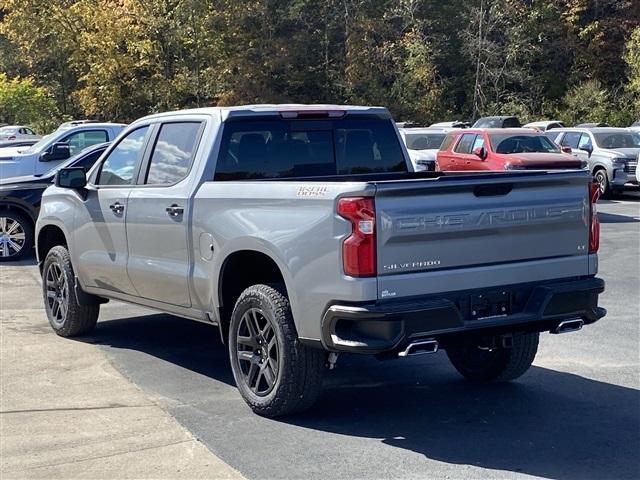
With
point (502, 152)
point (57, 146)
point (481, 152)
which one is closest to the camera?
point (57, 146)

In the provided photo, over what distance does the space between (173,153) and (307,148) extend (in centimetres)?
104

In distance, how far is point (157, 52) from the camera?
1781 inches

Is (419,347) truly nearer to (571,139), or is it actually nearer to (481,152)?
(481,152)

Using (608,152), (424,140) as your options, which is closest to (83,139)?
(424,140)

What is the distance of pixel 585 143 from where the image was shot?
2497 centimetres

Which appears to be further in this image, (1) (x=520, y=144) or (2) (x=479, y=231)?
(1) (x=520, y=144)

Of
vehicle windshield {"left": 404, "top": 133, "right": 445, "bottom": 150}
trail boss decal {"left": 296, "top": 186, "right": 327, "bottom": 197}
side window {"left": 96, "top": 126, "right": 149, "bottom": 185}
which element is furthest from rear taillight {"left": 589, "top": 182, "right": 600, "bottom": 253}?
vehicle windshield {"left": 404, "top": 133, "right": 445, "bottom": 150}

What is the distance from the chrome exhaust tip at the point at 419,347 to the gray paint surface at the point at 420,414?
0.60m

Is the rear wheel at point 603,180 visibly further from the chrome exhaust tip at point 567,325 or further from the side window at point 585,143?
the chrome exhaust tip at point 567,325

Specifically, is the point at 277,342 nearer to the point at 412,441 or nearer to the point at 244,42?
the point at 412,441

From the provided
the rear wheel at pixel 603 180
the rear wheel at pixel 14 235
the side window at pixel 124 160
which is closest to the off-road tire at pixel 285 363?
the side window at pixel 124 160

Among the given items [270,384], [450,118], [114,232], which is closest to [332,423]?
[270,384]

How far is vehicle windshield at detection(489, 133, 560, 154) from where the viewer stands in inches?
763

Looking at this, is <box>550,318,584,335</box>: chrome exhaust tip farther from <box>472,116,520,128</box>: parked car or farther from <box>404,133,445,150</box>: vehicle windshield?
Result: <box>472,116,520,128</box>: parked car
